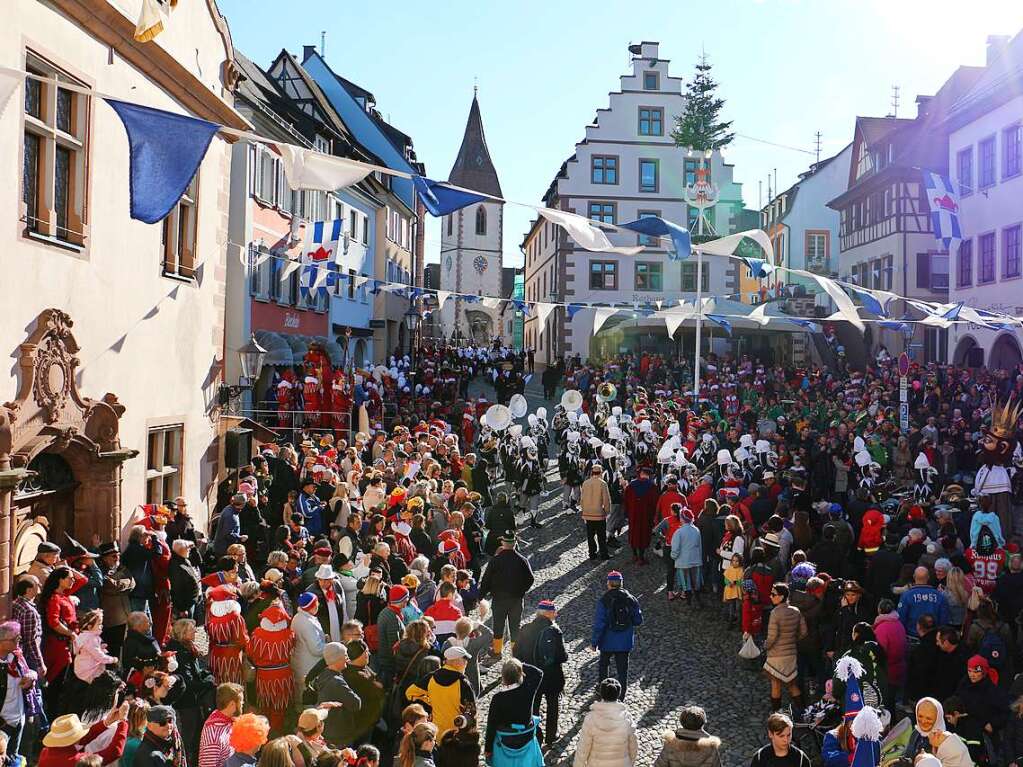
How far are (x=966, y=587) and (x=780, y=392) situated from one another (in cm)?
2027

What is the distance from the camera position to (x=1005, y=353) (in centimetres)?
3120

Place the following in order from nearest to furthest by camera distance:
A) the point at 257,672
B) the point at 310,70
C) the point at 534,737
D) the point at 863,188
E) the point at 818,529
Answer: the point at 534,737
the point at 257,672
the point at 818,529
the point at 863,188
the point at 310,70

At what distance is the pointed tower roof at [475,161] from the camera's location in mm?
84250

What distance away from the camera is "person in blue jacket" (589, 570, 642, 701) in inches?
411

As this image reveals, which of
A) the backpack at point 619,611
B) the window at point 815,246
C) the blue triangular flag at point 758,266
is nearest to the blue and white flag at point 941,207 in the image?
the blue triangular flag at point 758,266

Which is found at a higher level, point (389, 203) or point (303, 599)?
point (389, 203)

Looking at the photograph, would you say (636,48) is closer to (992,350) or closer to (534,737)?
(992,350)

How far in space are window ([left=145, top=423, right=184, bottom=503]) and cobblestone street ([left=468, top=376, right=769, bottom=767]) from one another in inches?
206

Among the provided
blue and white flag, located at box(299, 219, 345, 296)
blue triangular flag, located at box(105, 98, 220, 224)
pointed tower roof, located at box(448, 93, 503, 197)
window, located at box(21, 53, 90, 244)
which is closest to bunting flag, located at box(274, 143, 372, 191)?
blue triangular flag, located at box(105, 98, 220, 224)

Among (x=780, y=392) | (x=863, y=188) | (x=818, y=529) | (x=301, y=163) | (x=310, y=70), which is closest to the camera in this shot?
(x=301, y=163)

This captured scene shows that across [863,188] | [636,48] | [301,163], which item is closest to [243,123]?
[301,163]

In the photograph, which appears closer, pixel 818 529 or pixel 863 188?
pixel 818 529

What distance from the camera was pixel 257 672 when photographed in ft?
28.2

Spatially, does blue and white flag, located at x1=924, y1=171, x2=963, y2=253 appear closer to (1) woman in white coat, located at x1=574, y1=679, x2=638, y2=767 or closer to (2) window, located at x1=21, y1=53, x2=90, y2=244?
(2) window, located at x1=21, y1=53, x2=90, y2=244
